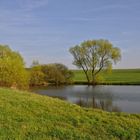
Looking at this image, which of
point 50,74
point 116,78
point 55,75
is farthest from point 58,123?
point 116,78

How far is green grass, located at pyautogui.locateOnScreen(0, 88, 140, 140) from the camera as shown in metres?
9.25

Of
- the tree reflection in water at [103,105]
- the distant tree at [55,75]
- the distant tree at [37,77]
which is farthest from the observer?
the distant tree at [55,75]

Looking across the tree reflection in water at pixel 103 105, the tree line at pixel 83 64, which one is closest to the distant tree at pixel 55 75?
the tree line at pixel 83 64

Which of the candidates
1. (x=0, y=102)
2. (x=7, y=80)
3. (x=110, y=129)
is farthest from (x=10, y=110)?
(x=7, y=80)

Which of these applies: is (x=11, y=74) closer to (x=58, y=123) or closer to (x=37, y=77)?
(x=37, y=77)

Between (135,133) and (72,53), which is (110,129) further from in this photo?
(72,53)

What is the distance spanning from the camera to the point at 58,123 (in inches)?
402

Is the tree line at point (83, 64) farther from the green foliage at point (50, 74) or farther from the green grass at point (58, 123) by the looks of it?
the green grass at point (58, 123)

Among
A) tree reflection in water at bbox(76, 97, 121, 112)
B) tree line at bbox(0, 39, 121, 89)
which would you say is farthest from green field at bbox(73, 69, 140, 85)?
tree reflection in water at bbox(76, 97, 121, 112)

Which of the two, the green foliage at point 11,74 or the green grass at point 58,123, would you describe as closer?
the green grass at point 58,123

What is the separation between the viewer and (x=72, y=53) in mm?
66312

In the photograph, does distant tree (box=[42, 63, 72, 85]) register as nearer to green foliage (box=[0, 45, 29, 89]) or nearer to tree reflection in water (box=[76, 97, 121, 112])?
green foliage (box=[0, 45, 29, 89])

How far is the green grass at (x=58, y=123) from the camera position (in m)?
9.25

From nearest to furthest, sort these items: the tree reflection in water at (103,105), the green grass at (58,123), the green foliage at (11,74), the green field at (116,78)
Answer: the green grass at (58,123), the tree reflection in water at (103,105), the green foliage at (11,74), the green field at (116,78)
